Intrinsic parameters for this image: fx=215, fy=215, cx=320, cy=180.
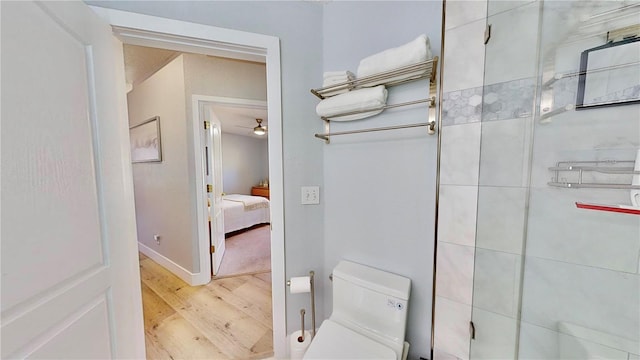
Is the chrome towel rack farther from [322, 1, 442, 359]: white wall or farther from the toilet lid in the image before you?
the toilet lid

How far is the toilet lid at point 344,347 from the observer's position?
100 centimetres

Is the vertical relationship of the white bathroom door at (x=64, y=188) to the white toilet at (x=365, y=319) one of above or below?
above

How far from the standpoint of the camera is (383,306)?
1110 mm

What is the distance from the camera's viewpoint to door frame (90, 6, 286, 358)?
3.57 ft

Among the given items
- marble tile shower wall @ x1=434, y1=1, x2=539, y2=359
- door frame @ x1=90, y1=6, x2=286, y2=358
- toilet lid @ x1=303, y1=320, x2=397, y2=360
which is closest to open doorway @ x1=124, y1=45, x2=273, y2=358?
door frame @ x1=90, y1=6, x2=286, y2=358

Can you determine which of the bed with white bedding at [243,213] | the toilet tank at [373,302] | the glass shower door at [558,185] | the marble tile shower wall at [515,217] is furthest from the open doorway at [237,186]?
the glass shower door at [558,185]

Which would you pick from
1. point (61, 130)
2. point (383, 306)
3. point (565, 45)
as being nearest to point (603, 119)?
point (565, 45)

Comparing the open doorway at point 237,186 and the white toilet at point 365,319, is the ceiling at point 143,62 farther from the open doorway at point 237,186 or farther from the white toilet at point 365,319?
the white toilet at point 365,319

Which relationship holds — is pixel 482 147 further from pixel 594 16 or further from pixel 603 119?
pixel 594 16

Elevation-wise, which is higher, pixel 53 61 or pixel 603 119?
pixel 53 61

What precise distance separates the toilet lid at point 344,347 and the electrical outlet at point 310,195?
720 millimetres

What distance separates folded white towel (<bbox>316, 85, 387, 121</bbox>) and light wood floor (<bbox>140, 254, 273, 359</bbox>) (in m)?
1.70

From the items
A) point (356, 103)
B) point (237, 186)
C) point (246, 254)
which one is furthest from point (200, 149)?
point (237, 186)

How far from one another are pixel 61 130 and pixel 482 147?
1.66 m
